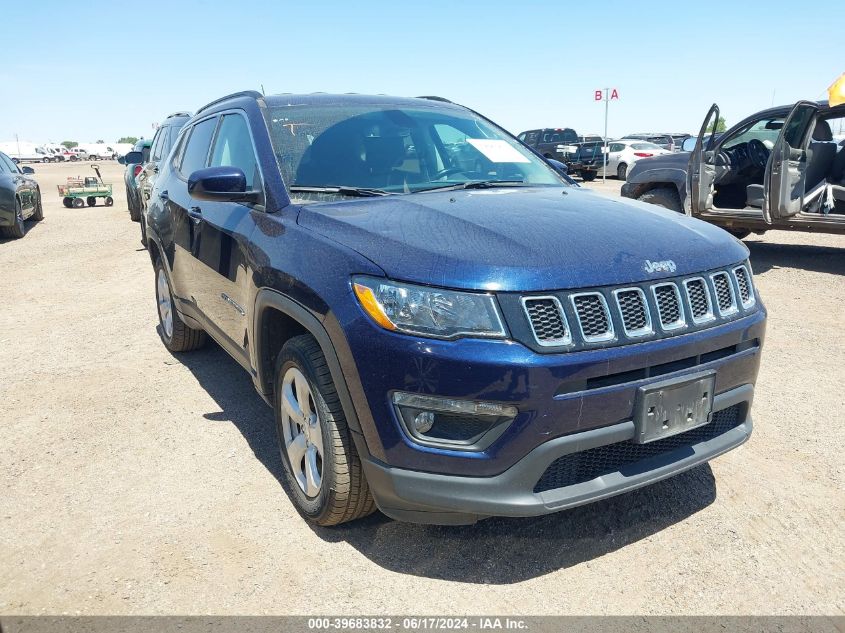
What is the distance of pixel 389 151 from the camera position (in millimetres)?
3539

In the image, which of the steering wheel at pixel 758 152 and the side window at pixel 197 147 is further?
→ the steering wheel at pixel 758 152

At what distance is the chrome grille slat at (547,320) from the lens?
7.36 feet

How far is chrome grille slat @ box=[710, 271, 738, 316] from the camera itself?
2678mm

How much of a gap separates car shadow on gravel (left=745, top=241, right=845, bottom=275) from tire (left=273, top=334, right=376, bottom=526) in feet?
21.5

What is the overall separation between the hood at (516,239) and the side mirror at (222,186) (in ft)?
1.36

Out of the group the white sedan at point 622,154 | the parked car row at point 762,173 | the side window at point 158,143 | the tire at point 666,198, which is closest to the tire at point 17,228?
the side window at point 158,143

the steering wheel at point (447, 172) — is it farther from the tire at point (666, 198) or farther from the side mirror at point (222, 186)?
the tire at point (666, 198)

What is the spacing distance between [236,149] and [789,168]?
646 centimetres

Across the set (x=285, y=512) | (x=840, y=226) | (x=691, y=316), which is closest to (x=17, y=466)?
(x=285, y=512)

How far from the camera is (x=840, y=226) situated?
7523mm

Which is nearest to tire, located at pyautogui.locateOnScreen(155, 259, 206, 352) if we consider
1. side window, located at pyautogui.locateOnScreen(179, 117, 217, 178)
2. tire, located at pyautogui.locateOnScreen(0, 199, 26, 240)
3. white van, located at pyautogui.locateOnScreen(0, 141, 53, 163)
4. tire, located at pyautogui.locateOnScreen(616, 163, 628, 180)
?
side window, located at pyautogui.locateOnScreen(179, 117, 217, 178)

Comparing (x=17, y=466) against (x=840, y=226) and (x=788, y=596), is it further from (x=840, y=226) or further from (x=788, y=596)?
(x=840, y=226)

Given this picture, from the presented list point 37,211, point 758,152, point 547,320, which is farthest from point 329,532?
point 37,211

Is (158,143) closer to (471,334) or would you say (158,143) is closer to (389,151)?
(389,151)
